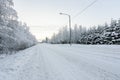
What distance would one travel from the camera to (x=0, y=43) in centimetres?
2077

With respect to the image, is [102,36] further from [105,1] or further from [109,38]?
[105,1]

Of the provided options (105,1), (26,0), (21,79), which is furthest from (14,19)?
(21,79)

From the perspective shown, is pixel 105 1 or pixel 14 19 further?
pixel 14 19

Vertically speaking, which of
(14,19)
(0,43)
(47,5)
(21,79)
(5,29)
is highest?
(47,5)

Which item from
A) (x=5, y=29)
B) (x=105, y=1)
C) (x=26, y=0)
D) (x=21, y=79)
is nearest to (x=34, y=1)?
(x=26, y=0)

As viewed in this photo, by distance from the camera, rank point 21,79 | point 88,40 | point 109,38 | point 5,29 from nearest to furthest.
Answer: point 21,79 < point 5,29 < point 109,38 < point 88,40

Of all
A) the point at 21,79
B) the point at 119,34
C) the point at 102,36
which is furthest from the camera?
the point at 102,36

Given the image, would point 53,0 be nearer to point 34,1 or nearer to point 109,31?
point 34,1

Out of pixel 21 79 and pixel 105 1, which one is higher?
pixel 105 1

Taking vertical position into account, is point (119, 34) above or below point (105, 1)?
below

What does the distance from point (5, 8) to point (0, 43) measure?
4.70 metres

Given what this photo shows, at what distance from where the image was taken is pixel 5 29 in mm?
20484

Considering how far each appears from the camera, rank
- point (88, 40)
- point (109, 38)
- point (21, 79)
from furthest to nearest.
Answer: point (88, 40) < point (109, 38) < point (21, 79)

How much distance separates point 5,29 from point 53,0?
351 inches
